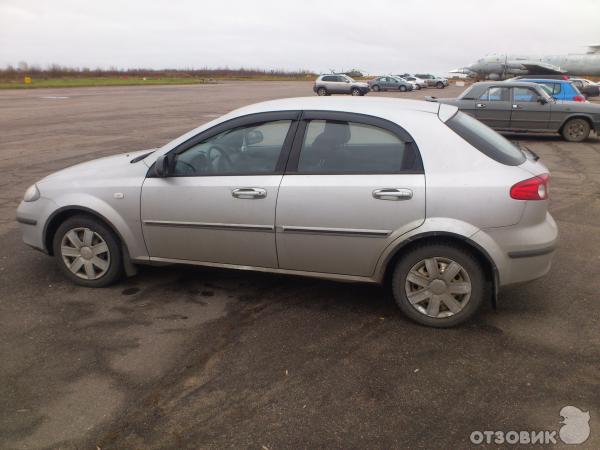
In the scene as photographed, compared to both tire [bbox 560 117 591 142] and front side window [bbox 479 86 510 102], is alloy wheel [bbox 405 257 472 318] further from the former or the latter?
tire [bbox 560 117 591 142]

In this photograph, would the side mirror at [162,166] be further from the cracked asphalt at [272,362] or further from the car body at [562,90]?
the car body at [562,90]

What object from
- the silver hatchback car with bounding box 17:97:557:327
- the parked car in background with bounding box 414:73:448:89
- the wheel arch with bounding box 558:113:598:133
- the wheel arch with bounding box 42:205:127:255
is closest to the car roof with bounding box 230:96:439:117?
the silver hatchback car with bounding box 17:97:557:327

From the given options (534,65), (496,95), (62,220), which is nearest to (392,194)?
(62,220)

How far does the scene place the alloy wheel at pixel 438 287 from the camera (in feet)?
12.2

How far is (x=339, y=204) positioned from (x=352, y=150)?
44 centimetres

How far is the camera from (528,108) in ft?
45.1

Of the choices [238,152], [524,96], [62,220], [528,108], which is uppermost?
[524,96]

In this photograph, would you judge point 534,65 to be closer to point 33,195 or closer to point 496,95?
point 496,95

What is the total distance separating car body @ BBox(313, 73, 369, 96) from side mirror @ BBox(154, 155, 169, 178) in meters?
35.6

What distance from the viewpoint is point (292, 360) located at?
342 cm

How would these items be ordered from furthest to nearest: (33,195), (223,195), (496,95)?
(496,95) < (33,195) < (223,195)

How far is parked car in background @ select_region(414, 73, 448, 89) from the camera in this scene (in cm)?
5781

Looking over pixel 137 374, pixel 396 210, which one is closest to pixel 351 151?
pixel 396 210

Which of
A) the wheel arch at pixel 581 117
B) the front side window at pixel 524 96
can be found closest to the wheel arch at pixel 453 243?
the front side window at pixel 524 96
